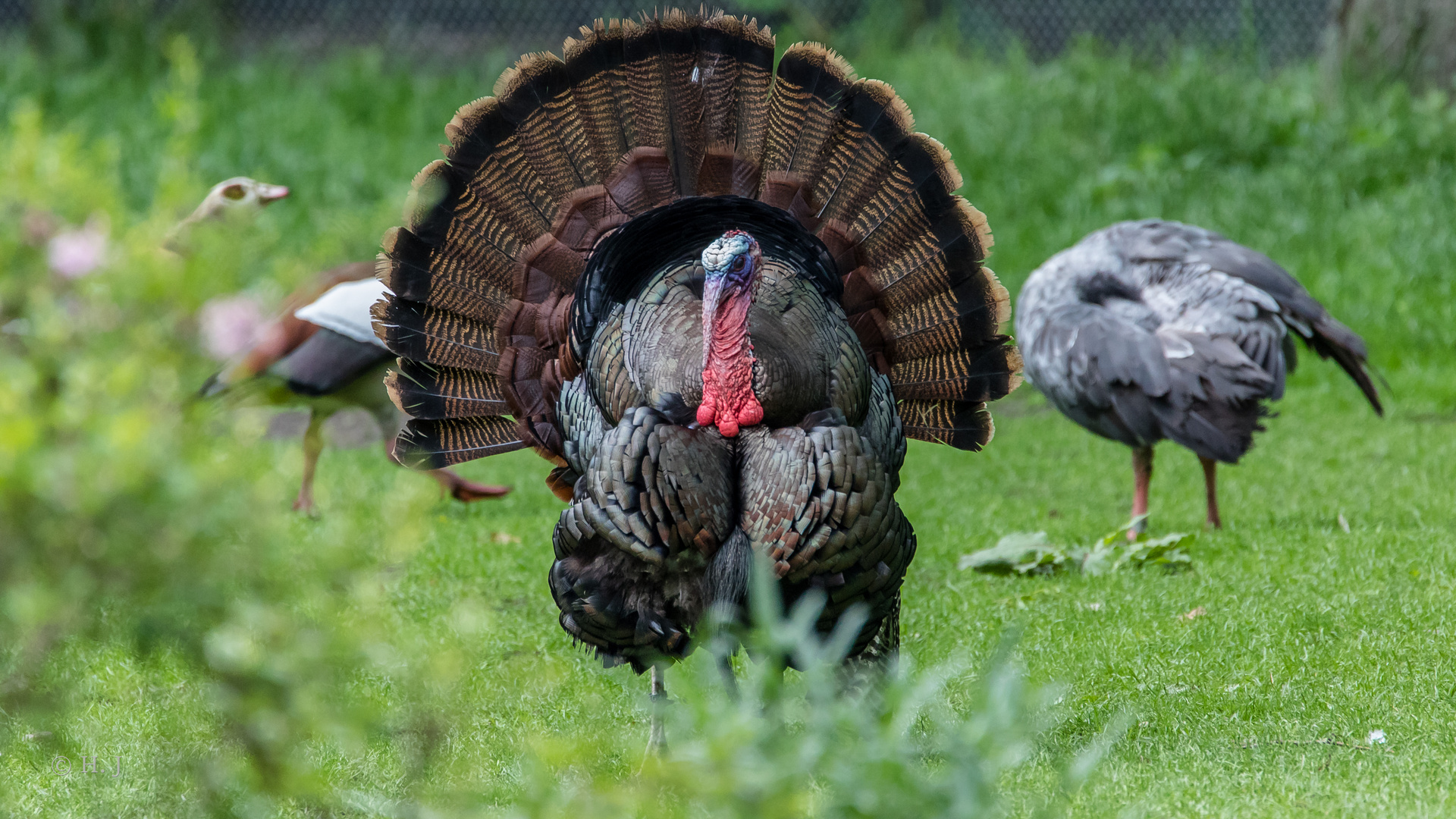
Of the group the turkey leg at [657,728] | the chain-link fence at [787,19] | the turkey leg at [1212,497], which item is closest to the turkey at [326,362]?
the turkey leg at [657,728]

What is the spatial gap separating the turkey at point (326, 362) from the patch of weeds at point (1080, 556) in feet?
8.22

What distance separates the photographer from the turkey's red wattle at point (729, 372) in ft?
11.3

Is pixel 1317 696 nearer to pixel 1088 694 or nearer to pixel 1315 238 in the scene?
pixel 1088 694

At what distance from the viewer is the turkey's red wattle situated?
3.44m

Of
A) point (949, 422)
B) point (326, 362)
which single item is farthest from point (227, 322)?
point (326, 362)

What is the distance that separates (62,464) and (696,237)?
2.72 metres

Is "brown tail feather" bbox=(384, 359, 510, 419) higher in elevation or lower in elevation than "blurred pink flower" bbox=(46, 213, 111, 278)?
lower

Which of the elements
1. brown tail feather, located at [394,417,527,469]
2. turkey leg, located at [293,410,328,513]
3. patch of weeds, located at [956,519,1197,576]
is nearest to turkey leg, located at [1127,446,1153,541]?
patch of weeds, located at [956,519,1197,576]

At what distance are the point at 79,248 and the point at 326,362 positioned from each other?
4553 mm

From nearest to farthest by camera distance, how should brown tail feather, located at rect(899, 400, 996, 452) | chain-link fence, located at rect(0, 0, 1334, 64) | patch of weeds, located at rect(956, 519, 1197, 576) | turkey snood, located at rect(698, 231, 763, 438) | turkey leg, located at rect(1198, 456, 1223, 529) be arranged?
1. turkey snood, located at rect(698, 231, 763, 438)
2. brown tail feather, located at rect(899, 400, 996, 452)
3. patch of weeds, located at rect(956, 519, 1197, 576)
4. turkey leg, located at rect(1198, 456, 1223, 529)
5. chain-link fence, located at rect(0, 0, 1334, 64)

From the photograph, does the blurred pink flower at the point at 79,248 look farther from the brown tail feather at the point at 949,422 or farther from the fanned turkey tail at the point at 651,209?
the brown tail feather at the point at 949,422

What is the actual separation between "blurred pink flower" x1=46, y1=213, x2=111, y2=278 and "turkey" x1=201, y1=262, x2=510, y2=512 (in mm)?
4283

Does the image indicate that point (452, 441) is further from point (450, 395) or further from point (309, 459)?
point (309, 459)

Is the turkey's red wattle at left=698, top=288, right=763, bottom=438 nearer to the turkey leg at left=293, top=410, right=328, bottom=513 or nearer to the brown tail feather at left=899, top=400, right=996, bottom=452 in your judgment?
the brown tail feather at left=899, top=400, right=996, bottom=452
